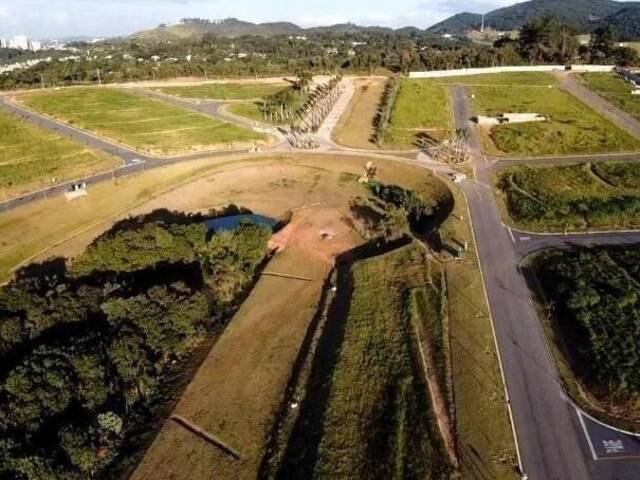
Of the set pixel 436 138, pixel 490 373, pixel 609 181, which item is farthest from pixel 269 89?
pixel 490 373

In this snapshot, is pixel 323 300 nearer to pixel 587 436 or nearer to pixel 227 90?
pixel 587 436

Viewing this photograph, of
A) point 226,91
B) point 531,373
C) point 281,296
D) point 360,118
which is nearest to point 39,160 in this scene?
point 281,296

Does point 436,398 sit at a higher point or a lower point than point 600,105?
lower

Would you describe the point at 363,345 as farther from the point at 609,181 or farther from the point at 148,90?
the point at 148,90

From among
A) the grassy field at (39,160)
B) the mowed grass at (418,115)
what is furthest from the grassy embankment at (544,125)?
the grassy field at (39,160)

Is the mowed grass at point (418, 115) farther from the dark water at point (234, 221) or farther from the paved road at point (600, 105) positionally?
the paved road at point (600, 105)

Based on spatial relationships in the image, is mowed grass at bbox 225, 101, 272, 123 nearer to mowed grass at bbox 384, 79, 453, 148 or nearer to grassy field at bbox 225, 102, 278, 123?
grassy field at bbox 225, 102, 278, 123

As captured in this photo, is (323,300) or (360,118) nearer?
(323,300)
